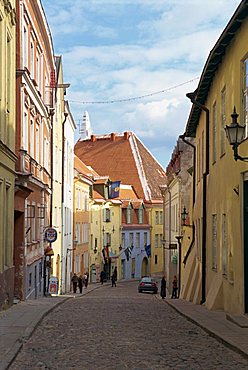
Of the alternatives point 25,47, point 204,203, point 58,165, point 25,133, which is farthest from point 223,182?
point 58,165

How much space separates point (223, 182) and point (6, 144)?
18.6 feet

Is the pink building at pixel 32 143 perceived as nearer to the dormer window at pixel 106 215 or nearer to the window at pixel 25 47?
the window at pixel 25 47

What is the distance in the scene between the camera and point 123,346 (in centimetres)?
1143

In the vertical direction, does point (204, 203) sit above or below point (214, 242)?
above

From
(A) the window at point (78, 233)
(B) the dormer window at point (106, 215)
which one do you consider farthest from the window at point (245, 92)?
(B) the dormer window at point (106, 215)

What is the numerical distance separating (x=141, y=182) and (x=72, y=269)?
1245 inches

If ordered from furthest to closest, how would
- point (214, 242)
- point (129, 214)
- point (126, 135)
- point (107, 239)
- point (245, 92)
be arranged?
point (126, 135), point (129, 214), point (107, 239), point (214, 242), point (245, 92)

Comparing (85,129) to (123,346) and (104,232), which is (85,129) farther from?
(123,346)

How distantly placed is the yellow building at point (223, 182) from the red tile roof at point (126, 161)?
5326cm

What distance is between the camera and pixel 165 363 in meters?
9.71

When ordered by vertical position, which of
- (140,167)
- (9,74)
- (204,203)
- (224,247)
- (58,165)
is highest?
(140,167)

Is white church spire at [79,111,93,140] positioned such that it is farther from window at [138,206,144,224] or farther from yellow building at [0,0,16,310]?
yellow building at [0,0,16,310]

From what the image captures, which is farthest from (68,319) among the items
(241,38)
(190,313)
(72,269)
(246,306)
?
(72,269)

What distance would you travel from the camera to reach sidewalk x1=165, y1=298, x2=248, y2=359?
429 inches
